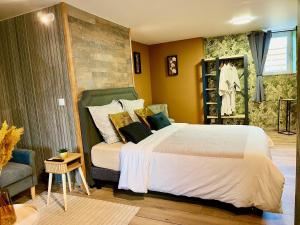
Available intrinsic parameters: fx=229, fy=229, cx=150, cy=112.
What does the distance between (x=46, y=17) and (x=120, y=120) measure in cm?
165

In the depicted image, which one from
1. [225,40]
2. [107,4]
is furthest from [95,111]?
[225,40]

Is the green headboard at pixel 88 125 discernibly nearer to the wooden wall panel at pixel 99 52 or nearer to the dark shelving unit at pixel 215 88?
the wooden wall panel at pixel 99 52

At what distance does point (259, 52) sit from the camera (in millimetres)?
5266

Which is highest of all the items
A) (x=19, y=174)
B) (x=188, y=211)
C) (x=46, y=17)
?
(x=46, y=17)

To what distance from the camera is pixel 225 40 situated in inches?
220

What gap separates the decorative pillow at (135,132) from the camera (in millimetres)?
2936

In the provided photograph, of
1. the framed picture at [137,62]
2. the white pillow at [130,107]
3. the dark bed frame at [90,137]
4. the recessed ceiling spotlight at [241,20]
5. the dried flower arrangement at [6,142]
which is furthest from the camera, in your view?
the framed picture at [137,62]

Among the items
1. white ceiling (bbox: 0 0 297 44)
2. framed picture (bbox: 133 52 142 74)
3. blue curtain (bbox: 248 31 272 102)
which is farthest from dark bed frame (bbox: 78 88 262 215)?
blue curtain (bbox: 248 31 272 102)

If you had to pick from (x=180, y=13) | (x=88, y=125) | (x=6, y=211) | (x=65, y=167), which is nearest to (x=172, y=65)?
(x=180, y=13)

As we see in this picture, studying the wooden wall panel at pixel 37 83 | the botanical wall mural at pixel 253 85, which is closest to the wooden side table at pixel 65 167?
the wooden wall panel at pixel 37 83

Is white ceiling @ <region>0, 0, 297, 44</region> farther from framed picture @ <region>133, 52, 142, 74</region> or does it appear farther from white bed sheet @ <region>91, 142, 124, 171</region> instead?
white bed sheet @ <region>91, 142, 124, 171</region>

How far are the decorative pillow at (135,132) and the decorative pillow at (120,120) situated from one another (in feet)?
0.27

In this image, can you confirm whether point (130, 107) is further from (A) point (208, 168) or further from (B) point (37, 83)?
(A) point (208, 168)

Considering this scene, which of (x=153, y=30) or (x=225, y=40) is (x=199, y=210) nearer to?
(x=153, y=30)
